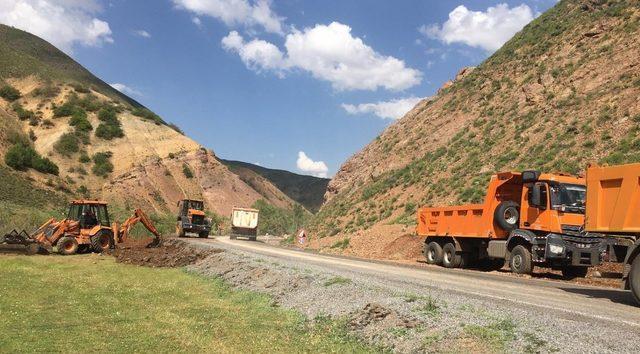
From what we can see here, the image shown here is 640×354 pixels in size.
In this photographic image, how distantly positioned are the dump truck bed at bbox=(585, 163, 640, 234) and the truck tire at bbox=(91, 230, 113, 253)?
2416cm

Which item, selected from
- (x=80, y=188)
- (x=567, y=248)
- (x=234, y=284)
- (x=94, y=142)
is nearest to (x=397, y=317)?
(x=234, y=284)

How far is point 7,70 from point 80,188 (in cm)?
2942

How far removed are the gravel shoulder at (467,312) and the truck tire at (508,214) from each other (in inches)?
165

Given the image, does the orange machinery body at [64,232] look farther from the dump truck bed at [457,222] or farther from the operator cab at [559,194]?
the operator cab at [559,194]

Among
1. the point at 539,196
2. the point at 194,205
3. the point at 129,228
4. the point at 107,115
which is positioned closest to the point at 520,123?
the point at 539,196

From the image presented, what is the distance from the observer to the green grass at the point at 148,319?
895 cm

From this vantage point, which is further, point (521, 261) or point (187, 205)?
point (187, 205)

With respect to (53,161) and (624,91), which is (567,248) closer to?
(624,91)

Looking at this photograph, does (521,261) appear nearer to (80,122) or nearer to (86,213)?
(86,213)

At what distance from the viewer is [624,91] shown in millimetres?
32875

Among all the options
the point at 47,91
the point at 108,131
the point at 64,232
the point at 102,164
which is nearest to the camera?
the point at 64,232

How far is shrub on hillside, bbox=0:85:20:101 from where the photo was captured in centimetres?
7300

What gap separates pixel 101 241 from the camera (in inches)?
1113

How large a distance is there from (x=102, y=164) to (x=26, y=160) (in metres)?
11.3
